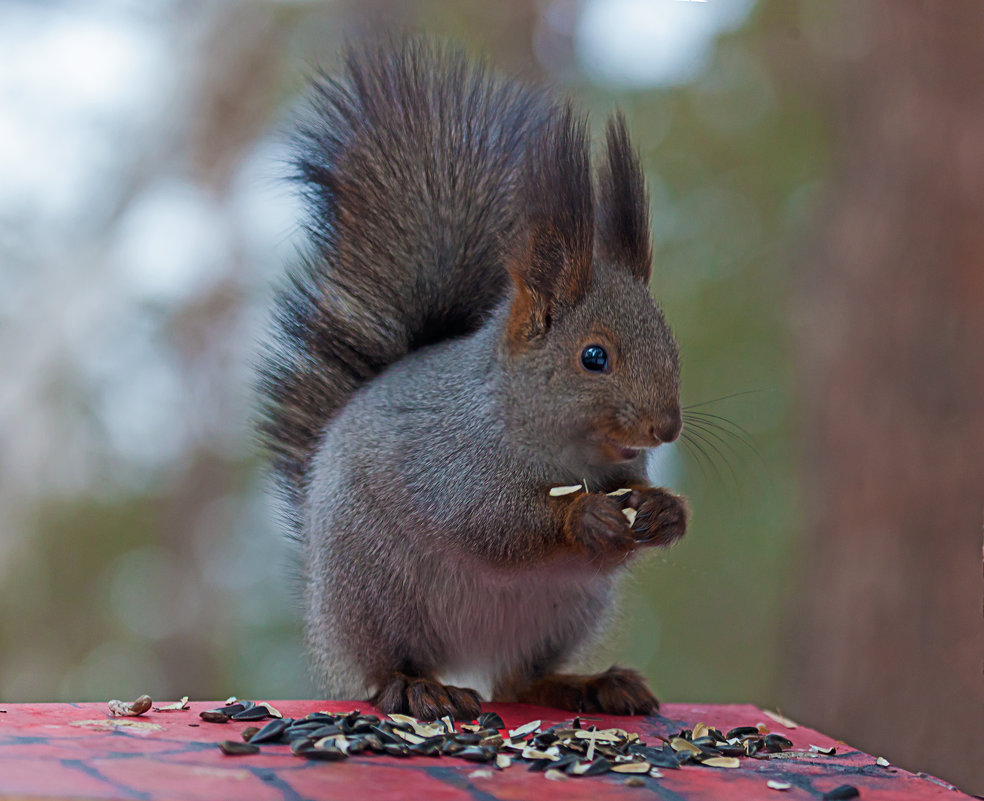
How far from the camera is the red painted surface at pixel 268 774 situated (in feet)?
3.34

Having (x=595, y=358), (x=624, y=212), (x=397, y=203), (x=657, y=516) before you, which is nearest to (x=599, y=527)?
(x=657, y=516)

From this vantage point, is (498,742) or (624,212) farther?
(624,212)

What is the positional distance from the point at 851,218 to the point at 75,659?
3129 mm

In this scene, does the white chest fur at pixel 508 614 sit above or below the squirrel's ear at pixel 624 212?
below

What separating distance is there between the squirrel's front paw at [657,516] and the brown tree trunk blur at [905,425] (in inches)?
55.1

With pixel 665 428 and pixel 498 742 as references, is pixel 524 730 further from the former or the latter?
pixel 665 428

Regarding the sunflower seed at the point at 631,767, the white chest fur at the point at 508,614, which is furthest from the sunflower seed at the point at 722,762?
the white chest fur at the point at 508,614

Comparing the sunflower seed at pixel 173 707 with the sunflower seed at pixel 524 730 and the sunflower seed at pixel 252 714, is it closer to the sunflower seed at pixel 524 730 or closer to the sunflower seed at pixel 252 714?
the sunflower seed at pixel 252 714

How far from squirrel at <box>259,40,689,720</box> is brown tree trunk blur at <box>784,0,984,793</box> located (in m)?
1.17

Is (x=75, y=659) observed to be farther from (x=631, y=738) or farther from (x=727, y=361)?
(x=631, y=738)

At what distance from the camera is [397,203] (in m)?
1.79

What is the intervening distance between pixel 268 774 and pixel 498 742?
0.36 meters

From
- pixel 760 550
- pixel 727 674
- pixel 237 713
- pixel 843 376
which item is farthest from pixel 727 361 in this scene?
pixel 237 713

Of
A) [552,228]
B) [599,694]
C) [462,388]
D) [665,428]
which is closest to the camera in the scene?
[665,428]
